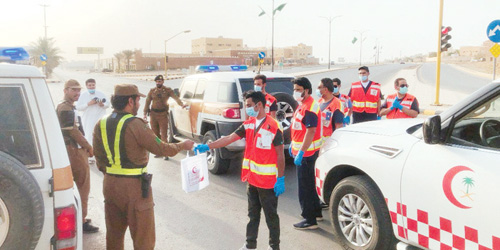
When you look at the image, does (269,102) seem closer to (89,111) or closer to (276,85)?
(276,85)

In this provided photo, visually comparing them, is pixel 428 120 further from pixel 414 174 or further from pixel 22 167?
pixel 22 167

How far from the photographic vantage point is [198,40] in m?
141

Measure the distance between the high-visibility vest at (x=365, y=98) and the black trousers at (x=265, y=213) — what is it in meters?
4.02

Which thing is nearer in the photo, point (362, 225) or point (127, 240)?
point (362, 225)

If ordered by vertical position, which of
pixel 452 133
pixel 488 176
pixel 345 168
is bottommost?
pixel 345 168

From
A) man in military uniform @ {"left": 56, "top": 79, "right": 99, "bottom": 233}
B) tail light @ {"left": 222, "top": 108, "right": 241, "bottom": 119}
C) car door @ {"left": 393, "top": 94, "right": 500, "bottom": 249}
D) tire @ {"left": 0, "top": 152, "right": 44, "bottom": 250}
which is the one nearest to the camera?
tire @ {"left": 0, "top": 152, "right": 44, "bottom": 250}

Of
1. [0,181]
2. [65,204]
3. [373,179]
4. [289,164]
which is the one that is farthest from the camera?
[289,164]

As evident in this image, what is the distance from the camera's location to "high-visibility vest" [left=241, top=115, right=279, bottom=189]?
12.9 ft

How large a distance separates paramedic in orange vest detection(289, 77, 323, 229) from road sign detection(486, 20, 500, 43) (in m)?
10.6

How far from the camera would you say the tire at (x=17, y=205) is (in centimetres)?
210

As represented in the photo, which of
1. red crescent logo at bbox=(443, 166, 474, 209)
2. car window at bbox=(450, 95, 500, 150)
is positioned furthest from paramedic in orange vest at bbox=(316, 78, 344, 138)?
red crescent logo at bbox=(443, 166, 474, 209)

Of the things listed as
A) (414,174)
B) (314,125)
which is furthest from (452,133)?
(314,125)

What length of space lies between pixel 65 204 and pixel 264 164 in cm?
197

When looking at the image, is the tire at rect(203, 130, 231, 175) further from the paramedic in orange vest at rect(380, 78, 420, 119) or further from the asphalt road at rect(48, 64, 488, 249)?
the paramedic in orange vest at rect(380, 78, 420, 119)
